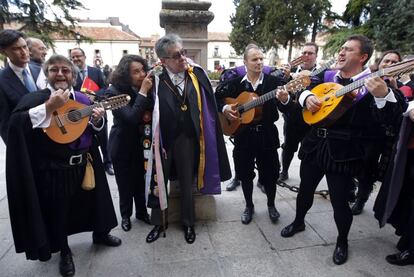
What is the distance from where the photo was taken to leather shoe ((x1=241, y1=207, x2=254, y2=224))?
127 inches

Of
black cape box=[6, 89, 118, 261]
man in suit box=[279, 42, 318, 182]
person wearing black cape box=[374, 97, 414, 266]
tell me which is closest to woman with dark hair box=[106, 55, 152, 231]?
black cape box=[6, 89, 118, 261]

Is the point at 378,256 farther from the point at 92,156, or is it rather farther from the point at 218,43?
the point at 218,43

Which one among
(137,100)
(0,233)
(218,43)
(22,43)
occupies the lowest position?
(0,233)

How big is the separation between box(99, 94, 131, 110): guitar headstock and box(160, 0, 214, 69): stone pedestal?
1.17m

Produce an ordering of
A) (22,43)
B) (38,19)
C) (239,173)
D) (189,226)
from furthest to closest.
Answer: (38,19) < (239,173) < (189,226) < (22,43)

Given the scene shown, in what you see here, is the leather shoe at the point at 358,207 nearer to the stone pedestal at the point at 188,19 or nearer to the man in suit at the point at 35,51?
the stone pedestal at the point at 188,19

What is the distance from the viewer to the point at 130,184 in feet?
10.2

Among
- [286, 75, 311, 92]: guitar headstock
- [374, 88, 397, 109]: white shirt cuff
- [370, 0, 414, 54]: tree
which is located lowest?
[374, 88, 397, 109]: white shirt cuff

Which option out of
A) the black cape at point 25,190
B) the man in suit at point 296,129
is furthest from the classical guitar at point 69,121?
the man in suit at point 296,129

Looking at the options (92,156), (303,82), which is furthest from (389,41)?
(92,156)

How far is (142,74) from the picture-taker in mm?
2789

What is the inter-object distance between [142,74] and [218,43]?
56.9 metres

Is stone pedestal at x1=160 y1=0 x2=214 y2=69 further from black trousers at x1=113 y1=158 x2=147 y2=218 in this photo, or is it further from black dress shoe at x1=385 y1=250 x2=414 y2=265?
black dress shoe at x1=385 y1=250 x2=414 y2=265

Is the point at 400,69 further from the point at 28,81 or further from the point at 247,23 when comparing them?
the point at 247,23
